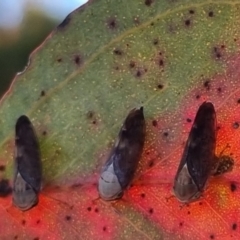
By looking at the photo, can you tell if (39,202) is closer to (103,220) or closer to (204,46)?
(103,220)

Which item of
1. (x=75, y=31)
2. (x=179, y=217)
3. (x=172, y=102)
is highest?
(x=75, y=31)

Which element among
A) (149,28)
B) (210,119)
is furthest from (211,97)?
(149,28)

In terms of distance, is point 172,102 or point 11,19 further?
point 11,19

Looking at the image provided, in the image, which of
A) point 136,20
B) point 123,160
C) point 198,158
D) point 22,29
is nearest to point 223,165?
point 198,158

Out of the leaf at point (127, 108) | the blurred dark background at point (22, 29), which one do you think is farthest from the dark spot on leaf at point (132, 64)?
the blurred dark background at point (22, 29)

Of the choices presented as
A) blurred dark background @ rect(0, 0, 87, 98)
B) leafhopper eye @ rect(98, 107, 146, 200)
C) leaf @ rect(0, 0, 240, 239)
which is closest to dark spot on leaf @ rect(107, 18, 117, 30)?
leaf @ rect(0, 0, 240, 239)

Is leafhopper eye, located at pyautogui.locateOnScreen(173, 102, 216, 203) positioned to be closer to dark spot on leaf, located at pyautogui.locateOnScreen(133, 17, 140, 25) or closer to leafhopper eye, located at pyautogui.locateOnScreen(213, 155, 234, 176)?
leafhopper eye, located at pyautogui.locateOnScreen(213, 155, 234, 176)
